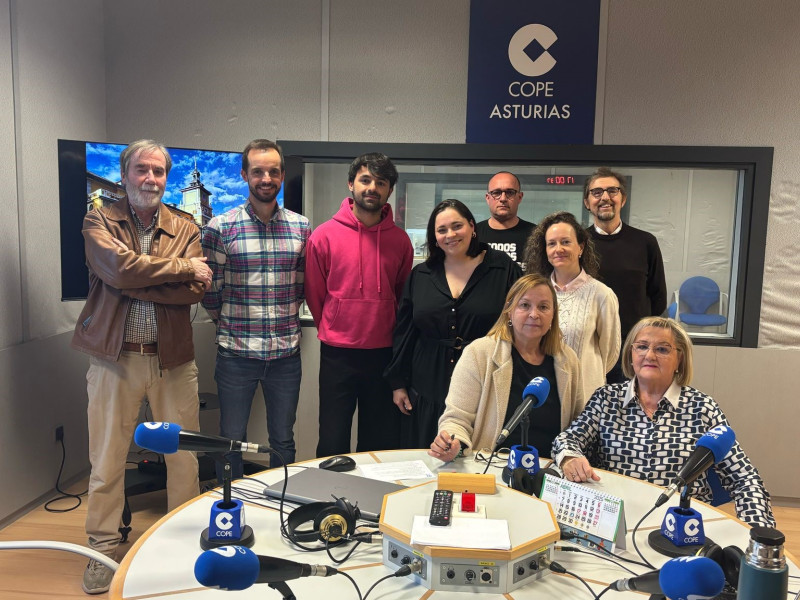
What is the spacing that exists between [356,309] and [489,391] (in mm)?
841

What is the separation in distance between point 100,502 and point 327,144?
2.20 metres

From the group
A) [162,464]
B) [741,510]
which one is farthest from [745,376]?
[162,464]

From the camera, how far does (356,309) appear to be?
2.79 m

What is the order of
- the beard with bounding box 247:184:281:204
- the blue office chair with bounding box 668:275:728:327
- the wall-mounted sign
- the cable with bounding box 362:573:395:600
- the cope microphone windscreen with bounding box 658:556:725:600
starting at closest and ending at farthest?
1. the cope microphone windscreen with bounding box 658:556:725:600
2. the cable with bounding box 362:573:395:600
3. the beard with bounding box 247:184:281:204
4. the wall-mounted sign
5. the blue office chair with bounding box 668:275:728:327

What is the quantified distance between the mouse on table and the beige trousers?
834 millimetres

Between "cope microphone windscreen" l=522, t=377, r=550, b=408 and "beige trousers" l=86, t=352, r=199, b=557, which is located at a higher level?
"cope microphone windscreen" l=522, t=377, r=550, b=408

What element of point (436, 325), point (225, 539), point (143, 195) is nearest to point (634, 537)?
point (225, 539)

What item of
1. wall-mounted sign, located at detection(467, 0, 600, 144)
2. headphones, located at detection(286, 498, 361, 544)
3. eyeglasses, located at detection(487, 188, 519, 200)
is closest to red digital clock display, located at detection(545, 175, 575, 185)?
wall-mounted sign, located at detection(467, 0, 600, 144)

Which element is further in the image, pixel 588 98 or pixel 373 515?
pixel 588 98

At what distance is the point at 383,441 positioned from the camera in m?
2.89

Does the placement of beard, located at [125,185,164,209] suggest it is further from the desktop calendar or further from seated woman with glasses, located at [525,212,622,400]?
the desktop calendar

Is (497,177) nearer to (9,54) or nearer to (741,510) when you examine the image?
(741,510)

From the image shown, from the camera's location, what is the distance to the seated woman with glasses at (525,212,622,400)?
96.2 inches

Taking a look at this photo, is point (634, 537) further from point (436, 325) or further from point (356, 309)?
point (356, 309)
